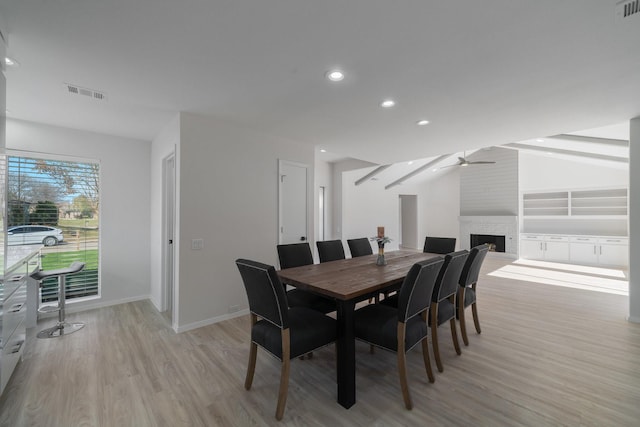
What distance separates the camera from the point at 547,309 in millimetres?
3840

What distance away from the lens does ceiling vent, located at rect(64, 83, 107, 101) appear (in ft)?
8.15

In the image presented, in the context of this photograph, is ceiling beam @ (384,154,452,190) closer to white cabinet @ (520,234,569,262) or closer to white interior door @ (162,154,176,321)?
white cabinet @ (520,234,569,262)

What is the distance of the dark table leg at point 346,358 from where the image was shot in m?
1.90

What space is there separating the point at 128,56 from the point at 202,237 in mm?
1913

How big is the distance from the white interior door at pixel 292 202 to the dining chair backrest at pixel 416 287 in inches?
93.7

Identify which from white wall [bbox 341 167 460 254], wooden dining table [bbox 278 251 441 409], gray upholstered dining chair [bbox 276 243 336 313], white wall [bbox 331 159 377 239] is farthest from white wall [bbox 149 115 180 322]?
white wall [bbox 341 167 460 254]

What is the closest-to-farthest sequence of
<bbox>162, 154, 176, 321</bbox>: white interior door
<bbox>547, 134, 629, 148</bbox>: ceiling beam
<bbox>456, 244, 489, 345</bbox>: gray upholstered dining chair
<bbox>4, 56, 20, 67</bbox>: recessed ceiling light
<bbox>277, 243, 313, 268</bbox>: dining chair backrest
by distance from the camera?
<bbox>4, 56, 20, 67</bbox>: recessed ceiling light, <bbox>456, 244, 489, 345</bbox>: gray upholstered dining chair, <bbox>277, 243, 313, 268</bbox>: dining chair backrest, <bbox>162, 154, 176, 321</bbox>: white interior door, <bbox>547, 134, 629, 148</bbox>: ceiling beam

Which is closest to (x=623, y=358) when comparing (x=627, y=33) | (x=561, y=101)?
(x=561, y=101)

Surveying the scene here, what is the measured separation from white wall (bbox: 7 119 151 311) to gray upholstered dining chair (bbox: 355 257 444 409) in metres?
3.69

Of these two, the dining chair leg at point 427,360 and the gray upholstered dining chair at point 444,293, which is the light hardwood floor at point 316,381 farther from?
the gray upholstered dining chair at point 444,293

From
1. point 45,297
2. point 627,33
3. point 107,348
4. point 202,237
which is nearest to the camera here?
point 627,33

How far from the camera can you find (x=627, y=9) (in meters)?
1.53

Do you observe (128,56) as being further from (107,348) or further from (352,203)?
(352,203)

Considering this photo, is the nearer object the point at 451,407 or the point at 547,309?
the point at 451,407
